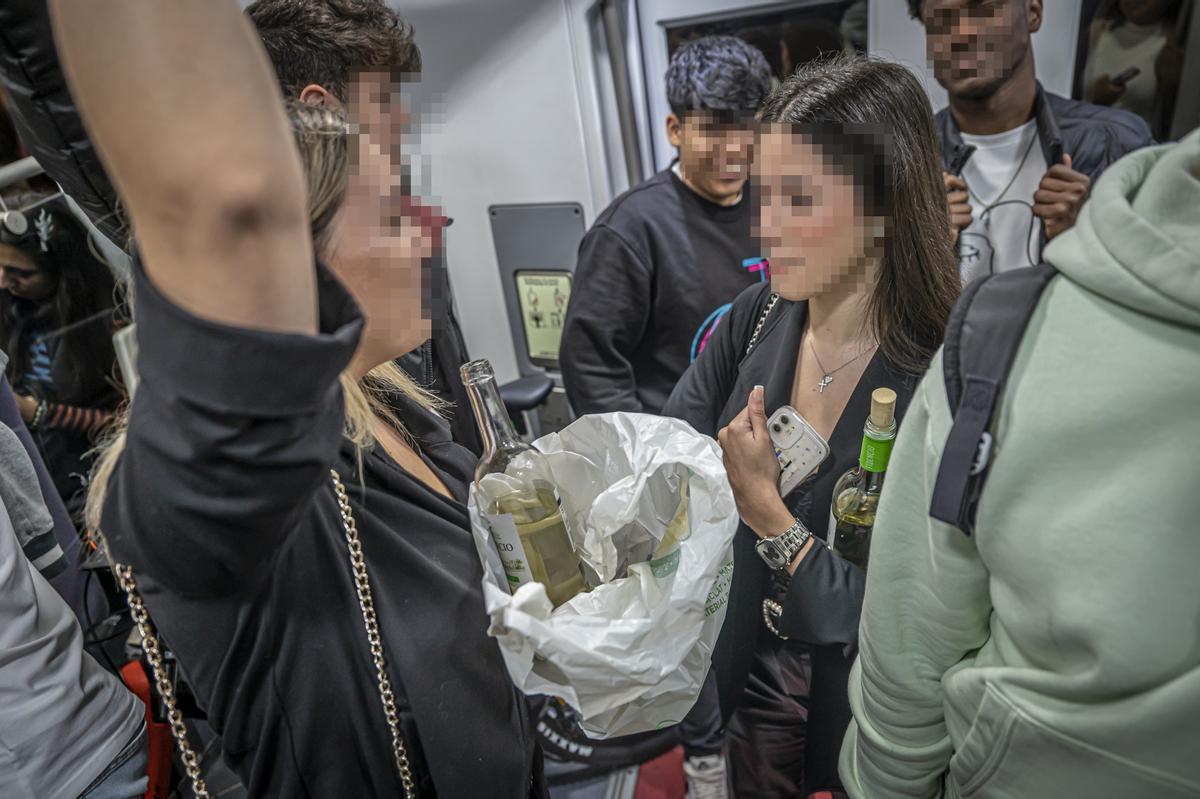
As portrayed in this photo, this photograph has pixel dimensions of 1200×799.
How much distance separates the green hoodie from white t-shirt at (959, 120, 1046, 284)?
475 millimetres

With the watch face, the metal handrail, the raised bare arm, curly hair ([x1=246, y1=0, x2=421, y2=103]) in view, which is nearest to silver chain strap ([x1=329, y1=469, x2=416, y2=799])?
the raised bare arm

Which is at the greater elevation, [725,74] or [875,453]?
[725,74]

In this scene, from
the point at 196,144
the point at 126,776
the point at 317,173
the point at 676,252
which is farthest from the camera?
the point at 676,252

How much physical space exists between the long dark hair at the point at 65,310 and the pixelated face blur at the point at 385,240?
1.41 m

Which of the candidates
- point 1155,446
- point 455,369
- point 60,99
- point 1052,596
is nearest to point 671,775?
point 455,369

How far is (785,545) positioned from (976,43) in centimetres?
63

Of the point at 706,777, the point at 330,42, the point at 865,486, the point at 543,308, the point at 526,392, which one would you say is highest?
the point at 330,42

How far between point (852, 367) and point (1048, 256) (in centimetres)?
38

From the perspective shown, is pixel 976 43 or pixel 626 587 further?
pixel 976 43

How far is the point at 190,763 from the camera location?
0.69m

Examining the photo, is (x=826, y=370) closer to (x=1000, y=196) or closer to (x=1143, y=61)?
(x=1000, y=196)

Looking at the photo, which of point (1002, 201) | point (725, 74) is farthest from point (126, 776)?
point (725, 74)

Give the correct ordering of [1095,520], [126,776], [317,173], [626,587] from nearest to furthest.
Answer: [1095,520], [317,173], [626,587], [126,776]

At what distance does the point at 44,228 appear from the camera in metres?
1.74
